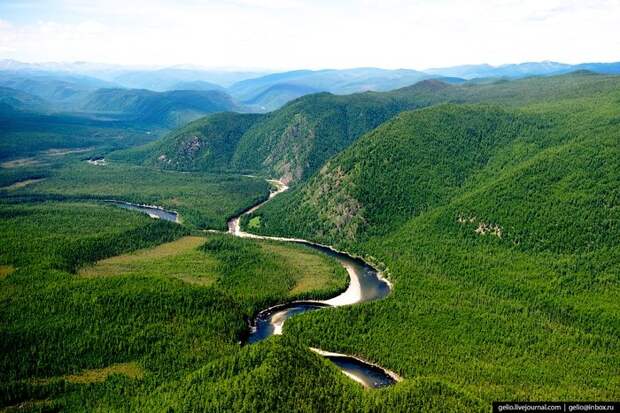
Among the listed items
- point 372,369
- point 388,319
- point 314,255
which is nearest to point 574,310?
point 388,319

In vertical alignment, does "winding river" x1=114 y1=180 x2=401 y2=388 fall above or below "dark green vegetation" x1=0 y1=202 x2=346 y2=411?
below

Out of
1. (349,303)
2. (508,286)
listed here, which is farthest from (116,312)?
(508,286)

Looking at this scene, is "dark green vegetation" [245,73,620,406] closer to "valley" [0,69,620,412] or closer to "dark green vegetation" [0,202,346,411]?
"valley" [0,69,620,412]

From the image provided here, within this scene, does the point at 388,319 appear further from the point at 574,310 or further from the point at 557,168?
the point at 557,168

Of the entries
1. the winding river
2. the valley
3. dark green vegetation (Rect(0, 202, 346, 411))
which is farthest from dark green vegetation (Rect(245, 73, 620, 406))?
dark green vegetation (Rect(0, 202, 346, 411))

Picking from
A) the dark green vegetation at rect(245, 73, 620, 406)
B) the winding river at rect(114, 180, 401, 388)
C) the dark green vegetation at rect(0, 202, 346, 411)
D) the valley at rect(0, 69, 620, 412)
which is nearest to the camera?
the valley at rect(0, 69, 620, 412)

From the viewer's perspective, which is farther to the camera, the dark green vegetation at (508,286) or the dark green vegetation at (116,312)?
the dark green vegetation at (508,286)

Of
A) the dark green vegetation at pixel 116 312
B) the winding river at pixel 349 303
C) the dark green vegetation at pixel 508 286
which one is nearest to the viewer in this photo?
the dark green vegetation at pixel 116 312

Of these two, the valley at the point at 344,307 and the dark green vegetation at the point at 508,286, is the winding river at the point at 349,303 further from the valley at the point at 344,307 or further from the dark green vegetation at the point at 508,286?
the dark green vegetation at the point at 508,286

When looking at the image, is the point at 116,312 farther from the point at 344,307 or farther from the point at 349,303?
the point at 349,303

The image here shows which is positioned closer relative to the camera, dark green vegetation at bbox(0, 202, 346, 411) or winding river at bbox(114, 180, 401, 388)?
dark green vegetation at bbox(0, 202, 346, 411)

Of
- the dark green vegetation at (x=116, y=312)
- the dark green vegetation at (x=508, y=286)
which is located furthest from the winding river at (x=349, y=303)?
the dark green vegetation at (x=116, y=312)
